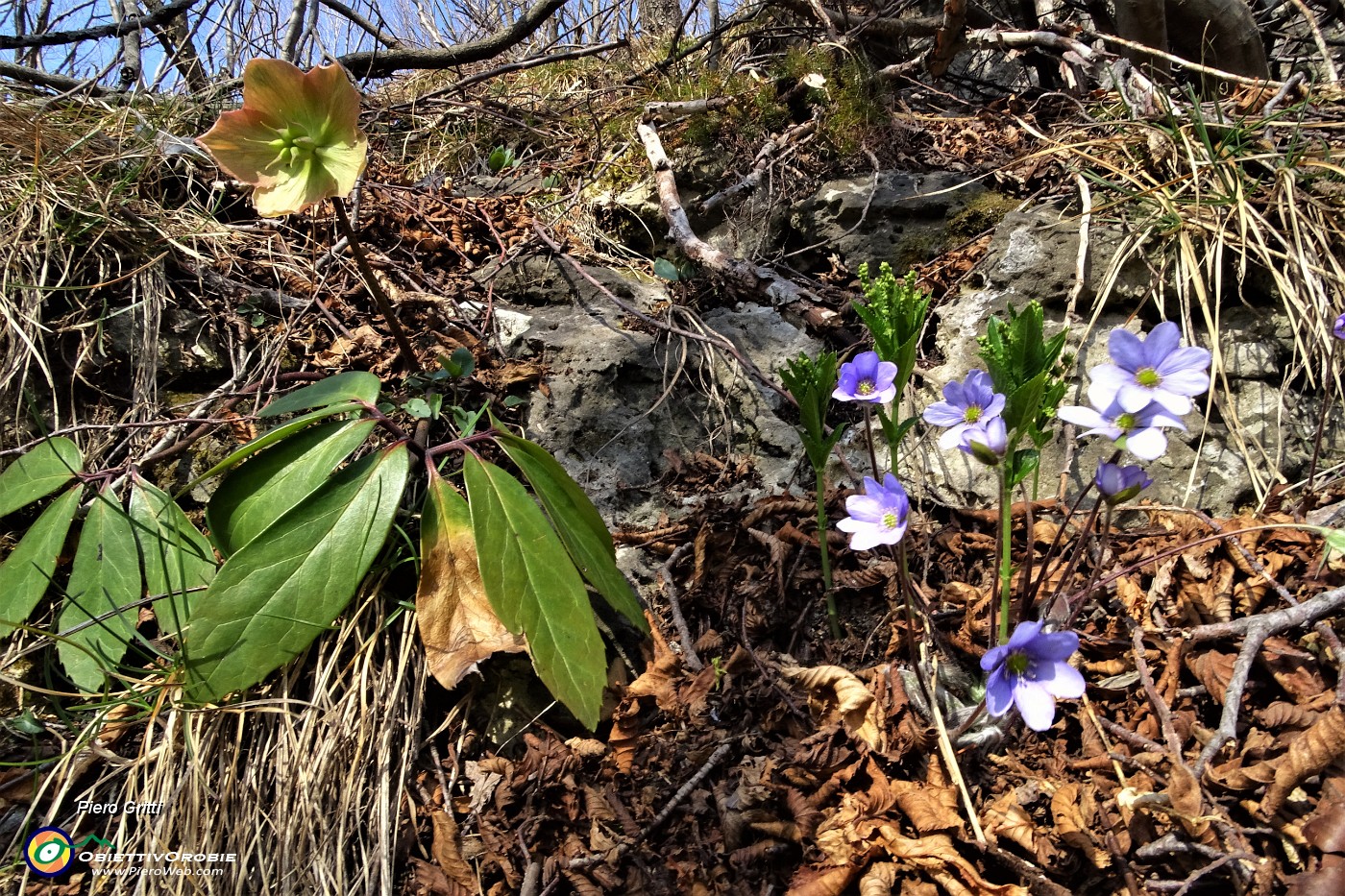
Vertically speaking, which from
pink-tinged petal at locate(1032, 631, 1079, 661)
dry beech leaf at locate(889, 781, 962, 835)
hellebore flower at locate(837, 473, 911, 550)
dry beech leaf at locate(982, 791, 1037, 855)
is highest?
hellebore flower at locate(837, 473, 911, 550)

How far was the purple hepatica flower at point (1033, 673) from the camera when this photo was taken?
923 mm

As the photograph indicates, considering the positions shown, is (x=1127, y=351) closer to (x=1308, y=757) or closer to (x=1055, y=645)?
(x=1055, y=645)

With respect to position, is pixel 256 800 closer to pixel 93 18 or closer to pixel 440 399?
pixel 440 399

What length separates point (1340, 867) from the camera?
0.97m

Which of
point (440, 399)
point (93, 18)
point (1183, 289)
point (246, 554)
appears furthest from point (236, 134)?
point (93, 18)

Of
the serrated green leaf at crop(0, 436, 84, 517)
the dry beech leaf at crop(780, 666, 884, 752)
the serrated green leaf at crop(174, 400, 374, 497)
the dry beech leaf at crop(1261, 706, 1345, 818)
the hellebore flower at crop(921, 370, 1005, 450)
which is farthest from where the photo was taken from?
the serrated green leaf at crop(0, 436, 84, 517)

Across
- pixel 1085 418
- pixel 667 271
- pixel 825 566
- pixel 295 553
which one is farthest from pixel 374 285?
pixel 1085 418

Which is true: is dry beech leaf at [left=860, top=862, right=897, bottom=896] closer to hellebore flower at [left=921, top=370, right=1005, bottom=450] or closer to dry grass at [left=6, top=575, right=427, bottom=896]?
hellebore flower at [left=921, top=370, right=1005, bottom=450]

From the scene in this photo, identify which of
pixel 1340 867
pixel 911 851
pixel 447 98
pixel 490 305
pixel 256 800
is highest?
pixel 447 98

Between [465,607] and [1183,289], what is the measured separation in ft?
5.90

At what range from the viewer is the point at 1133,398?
966 millimetres

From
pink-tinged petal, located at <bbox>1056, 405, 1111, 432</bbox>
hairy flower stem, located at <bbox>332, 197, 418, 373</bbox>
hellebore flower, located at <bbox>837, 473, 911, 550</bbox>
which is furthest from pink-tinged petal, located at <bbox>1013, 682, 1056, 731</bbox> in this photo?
hairy flower stem, located at <bbox>332, 197, 418, 373</bbox>

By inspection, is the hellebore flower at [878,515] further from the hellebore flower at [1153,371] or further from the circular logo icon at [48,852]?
the circular logo icon at [48,852]

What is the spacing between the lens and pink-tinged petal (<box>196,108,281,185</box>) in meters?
1.46
